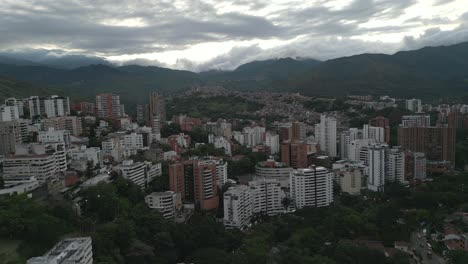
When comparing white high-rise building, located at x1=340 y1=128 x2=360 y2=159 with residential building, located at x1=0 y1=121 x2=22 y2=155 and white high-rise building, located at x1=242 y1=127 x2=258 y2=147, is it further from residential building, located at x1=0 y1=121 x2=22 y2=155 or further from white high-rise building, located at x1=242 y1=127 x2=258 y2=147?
residential building, located at x1=0 y1=121 x2=22 y2=155

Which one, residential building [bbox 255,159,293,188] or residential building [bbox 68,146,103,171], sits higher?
residential building [bbox 68,146,103,171]

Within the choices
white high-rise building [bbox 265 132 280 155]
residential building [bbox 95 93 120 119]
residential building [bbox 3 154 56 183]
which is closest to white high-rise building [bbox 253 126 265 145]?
white high-rise building [bbox 265 132 280 155]

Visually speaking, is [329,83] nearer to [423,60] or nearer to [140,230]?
[423,60]

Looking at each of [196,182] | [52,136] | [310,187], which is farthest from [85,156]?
[310,187]

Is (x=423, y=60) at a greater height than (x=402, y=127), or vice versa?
(x=423, y=60)

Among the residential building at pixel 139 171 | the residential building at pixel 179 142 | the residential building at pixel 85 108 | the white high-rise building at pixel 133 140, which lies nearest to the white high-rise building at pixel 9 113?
the white high-rise building at pixel 133 140

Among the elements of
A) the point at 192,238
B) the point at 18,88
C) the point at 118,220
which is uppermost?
the point at 18,88

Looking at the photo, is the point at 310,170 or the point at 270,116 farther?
the point at 270,116

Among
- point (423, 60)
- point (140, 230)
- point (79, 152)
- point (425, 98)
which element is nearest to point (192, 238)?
Result: point (140, 230)
